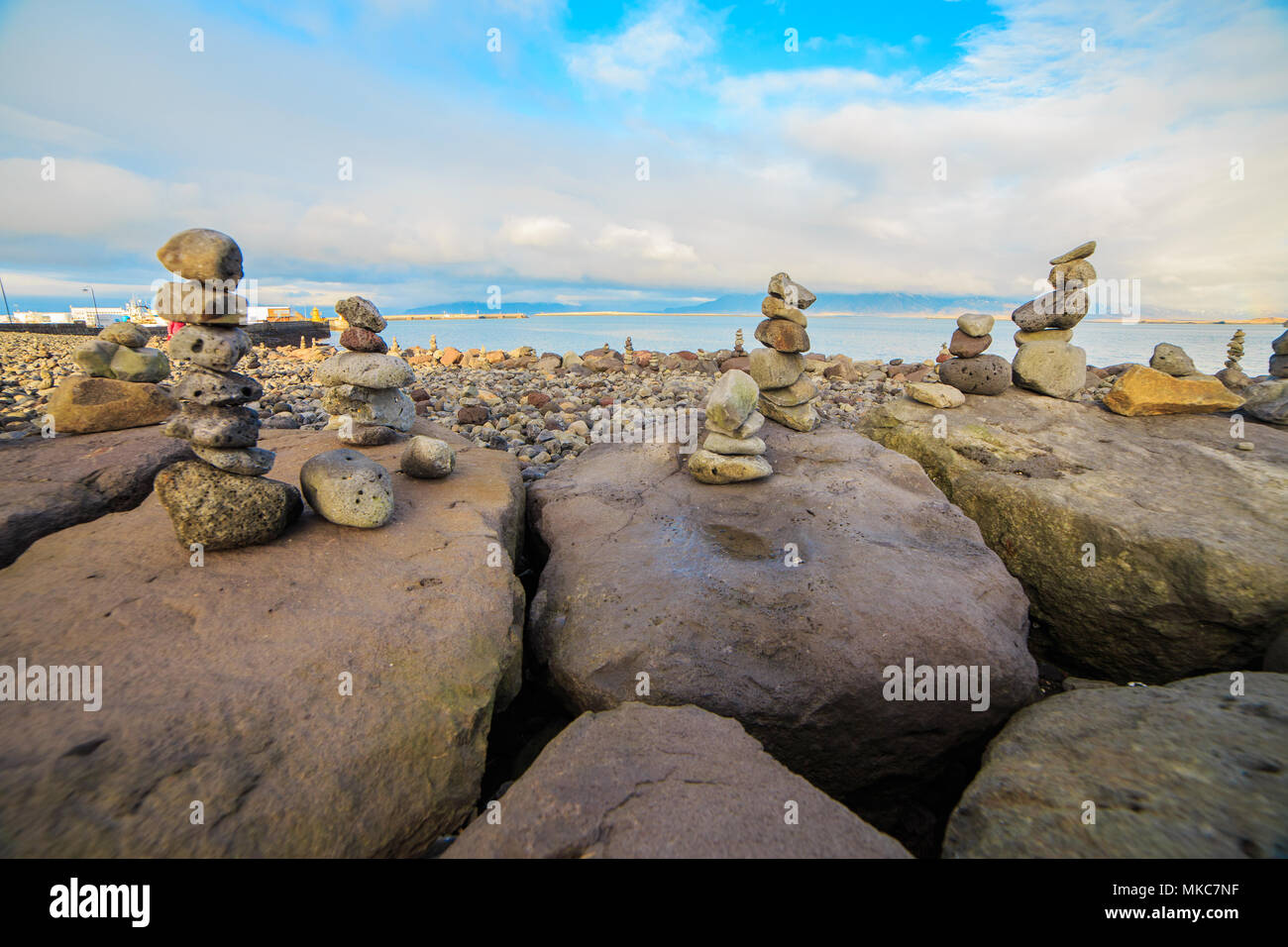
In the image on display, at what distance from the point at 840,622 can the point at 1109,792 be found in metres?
1.66

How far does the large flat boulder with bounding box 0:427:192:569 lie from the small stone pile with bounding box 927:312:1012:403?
10034 mm

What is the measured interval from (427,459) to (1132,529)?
6.72 metres

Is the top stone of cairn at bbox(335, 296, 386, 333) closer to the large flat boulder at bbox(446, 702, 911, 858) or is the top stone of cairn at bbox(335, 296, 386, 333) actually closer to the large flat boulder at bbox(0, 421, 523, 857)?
the large flat boulder at bbox(0, 421, 523, 857)

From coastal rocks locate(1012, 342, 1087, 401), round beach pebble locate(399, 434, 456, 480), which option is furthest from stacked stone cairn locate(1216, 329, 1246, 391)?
round beach pebble locate(399, 434, 456, 480)

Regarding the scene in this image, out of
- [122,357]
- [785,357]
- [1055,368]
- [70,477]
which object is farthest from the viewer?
[1055,368]

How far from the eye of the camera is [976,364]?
324 inches

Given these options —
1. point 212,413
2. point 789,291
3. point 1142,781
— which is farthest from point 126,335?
point 1142,781

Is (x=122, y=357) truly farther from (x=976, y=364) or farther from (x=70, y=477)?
(x=976, y=364)

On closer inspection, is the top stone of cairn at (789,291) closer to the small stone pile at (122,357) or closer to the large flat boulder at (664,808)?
the large flat boulder at (664,808)

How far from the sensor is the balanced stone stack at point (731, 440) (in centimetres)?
606

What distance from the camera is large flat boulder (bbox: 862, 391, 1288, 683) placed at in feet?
14.9

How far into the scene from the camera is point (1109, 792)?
2.36 meters

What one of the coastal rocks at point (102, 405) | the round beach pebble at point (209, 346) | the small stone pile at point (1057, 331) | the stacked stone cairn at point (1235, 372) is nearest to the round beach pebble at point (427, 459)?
the round beach pebble at point (209, 346)

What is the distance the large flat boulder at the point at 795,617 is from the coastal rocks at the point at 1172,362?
578 cm
